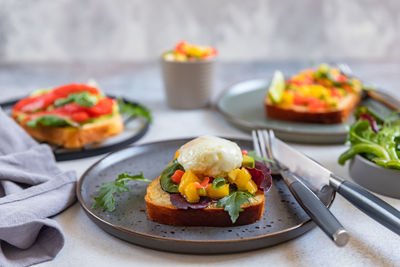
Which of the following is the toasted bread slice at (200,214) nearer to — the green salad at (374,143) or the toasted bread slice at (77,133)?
the green salad at (374,143)

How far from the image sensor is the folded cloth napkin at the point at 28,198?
166cm

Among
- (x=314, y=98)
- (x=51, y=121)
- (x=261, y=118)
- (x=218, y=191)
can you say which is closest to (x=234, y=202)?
(x=218, y=191)

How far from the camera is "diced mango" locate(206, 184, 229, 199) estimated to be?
175 centimetres

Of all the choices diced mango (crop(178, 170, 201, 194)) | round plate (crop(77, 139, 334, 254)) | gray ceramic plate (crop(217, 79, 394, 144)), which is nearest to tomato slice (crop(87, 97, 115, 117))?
round plate (crop(77, 139, 334, 254))

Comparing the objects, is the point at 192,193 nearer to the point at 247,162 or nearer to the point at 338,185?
the point at 247,162

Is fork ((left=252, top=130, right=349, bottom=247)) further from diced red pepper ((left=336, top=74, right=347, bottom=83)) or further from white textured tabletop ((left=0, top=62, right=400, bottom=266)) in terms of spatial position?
diced red pepper ((left=336, top=74, right=347, bottom=83))

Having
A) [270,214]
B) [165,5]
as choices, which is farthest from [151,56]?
[270,214]

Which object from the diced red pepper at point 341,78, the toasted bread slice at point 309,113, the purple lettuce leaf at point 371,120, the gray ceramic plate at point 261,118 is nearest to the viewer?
the purple lettuce leaf at point 371,120

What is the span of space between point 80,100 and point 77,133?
23 centimetres

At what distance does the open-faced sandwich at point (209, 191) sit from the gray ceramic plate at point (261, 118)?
99 cm

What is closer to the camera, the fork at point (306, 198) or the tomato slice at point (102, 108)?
the fork at point (306, 198)

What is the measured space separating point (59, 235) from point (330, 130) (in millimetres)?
1951

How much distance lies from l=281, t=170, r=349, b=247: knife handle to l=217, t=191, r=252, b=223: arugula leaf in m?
0.23

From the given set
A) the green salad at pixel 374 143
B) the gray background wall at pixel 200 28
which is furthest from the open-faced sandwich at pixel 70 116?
the gray background wall at pixel 200 28
